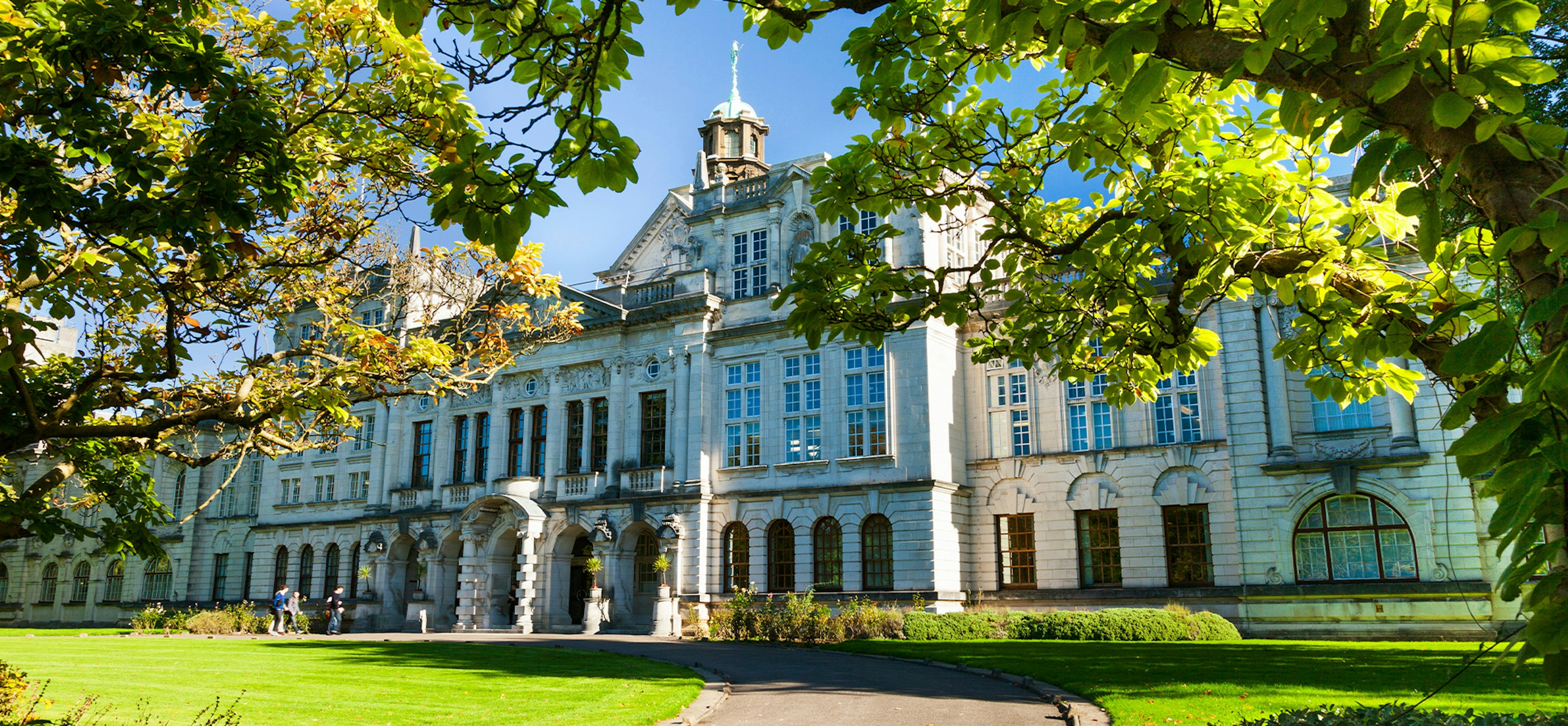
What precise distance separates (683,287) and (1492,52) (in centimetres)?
3475

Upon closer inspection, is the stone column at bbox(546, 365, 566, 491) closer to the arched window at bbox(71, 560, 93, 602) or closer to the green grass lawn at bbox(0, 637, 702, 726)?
the green grass lawn at bbox(0, 637, 702, 726)

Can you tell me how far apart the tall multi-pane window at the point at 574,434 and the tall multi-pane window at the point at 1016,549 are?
1599 centimetres

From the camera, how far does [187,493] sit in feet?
177

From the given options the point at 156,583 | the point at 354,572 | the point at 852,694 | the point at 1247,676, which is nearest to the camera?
the point at 1247,676

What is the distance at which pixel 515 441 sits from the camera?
4197 centimetres

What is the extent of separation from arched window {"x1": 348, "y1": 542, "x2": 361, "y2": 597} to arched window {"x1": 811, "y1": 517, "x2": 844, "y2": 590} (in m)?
22.1

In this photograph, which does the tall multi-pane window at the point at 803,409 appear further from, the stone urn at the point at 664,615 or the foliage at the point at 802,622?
the stone urn at the point at 664,615

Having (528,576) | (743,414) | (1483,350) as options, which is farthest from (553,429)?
(1483,350)

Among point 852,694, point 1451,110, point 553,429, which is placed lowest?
point 852,694

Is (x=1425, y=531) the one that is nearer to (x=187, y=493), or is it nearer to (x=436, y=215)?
(x=436, y=215)

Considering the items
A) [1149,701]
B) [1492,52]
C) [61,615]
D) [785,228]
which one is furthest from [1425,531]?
[61,615]

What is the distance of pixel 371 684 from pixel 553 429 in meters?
24.8

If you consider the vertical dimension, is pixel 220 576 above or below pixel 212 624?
above

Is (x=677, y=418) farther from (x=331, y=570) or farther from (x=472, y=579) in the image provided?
(x=331, y=570)
